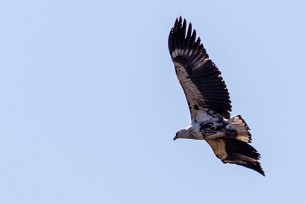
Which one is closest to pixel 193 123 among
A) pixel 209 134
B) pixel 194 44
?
pixel 209 134

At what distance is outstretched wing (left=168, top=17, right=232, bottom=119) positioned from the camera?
60.8 ft

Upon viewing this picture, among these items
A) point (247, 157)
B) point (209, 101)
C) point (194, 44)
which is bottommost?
point (247, 157)

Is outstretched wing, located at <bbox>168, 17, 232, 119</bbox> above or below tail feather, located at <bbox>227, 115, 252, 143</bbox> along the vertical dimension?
above

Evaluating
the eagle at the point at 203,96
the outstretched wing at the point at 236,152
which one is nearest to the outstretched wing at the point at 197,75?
the eagle at the point at 203,96

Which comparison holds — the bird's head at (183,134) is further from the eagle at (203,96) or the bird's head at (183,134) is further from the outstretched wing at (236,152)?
the outstretched wing at (236,152)

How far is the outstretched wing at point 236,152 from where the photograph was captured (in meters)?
18.9

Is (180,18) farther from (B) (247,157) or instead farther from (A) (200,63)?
(B) (247,157)

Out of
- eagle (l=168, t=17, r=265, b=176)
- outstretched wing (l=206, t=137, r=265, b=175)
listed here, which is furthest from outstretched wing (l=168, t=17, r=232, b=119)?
outstretched wing (l=206, t=137, r=265, b=175)

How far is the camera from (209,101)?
18.7 m

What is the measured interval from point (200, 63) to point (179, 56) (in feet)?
1.49

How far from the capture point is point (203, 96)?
18.7 meters

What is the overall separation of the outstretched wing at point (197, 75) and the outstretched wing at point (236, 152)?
635mm

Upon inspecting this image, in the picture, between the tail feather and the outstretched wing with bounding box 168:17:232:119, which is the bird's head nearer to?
the outstretched wing with bounding box 168:17:232:119

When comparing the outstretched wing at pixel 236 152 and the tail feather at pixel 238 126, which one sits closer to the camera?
the tail feather at pixel 238 126
